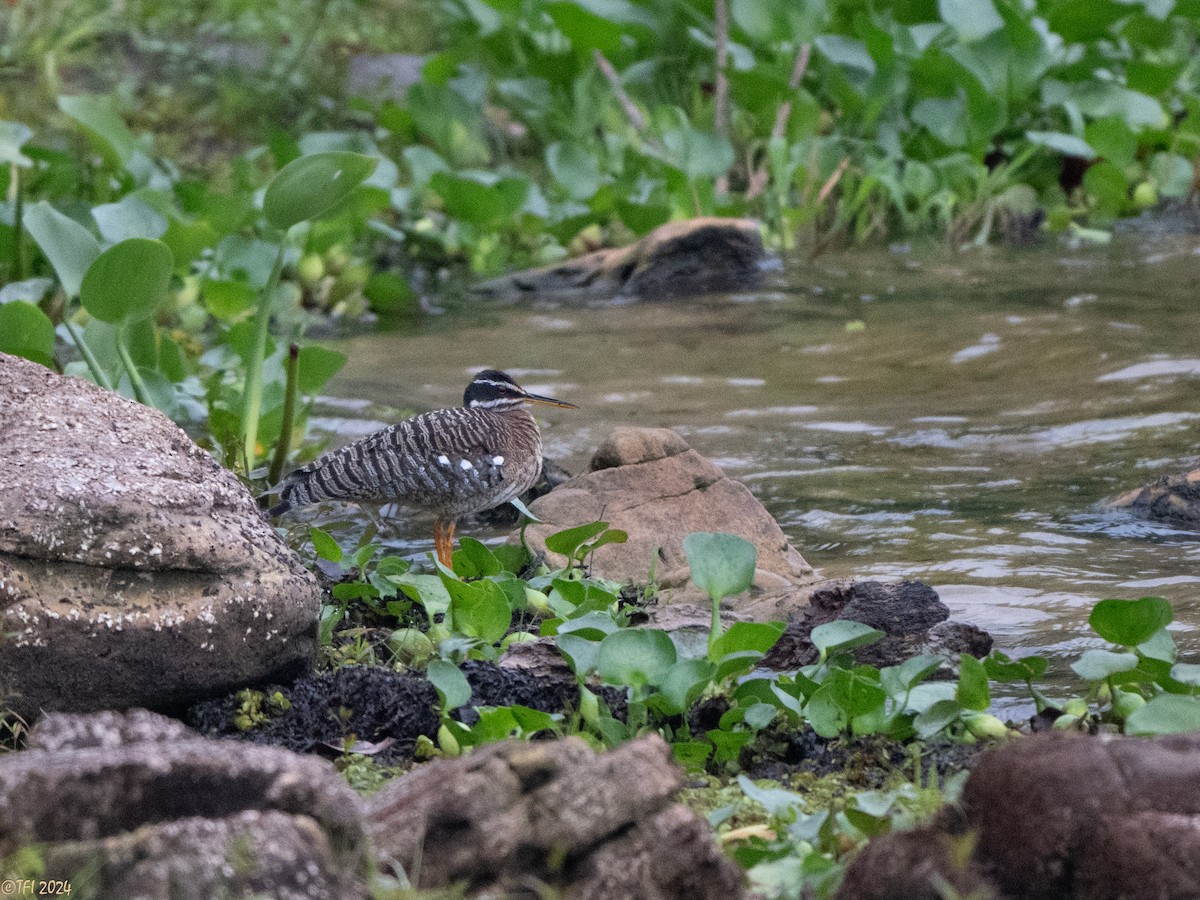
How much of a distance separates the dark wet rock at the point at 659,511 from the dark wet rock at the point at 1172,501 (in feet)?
4.16

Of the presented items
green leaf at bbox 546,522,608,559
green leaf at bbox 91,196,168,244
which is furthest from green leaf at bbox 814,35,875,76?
green leaf at bbox 546,522,608,559

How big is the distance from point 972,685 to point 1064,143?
7.88 metres

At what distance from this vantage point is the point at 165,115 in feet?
41.3

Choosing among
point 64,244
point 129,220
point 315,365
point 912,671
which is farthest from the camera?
point 129,220

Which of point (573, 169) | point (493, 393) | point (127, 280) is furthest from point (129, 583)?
point (573, 169)

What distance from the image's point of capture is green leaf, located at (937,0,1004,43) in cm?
1057

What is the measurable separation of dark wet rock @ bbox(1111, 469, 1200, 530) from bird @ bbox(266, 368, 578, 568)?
2165 mm

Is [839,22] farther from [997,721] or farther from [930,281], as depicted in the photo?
[997,721]

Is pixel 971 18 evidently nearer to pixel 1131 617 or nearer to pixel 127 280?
pixel 127 280

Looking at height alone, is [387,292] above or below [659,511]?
below

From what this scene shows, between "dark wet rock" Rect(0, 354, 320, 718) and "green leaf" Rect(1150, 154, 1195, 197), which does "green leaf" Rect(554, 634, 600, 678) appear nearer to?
"dark wet rock" Rect(0, 354, 320, 718)

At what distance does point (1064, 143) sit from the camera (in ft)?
34.4

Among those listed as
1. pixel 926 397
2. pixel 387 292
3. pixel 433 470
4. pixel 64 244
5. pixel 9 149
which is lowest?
pixel 926 397

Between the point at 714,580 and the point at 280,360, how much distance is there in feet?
9.32
